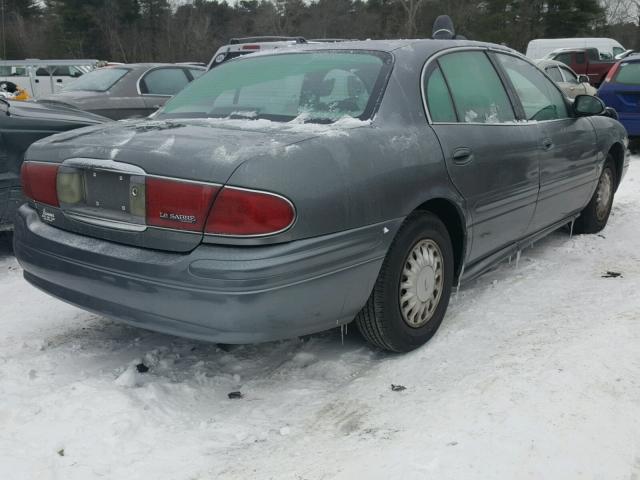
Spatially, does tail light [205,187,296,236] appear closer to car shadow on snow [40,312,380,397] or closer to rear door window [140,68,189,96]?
car shadow on snow [40,312,380,397]

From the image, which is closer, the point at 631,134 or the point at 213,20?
the point at 631,134

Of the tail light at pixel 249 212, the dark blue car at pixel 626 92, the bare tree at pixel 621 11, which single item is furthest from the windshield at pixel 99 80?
the bare tree at pixel 621 11

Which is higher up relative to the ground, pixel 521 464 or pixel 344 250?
pixel 344 250

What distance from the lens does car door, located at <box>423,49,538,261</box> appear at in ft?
10.7

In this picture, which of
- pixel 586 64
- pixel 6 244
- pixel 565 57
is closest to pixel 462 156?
pixel 6 244

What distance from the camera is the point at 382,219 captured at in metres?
2.71

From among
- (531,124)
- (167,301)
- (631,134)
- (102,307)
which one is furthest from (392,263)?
(631,134)

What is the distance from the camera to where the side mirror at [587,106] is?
453 centimetres

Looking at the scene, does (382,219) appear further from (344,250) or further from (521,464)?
(521,464)

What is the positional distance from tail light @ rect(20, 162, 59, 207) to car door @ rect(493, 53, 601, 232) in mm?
2762

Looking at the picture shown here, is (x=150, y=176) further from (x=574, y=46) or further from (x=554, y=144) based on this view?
(x=574, y=46)

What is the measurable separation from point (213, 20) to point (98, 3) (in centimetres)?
1059

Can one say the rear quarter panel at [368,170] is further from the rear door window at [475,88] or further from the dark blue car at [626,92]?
the dark blue car at [626,92]

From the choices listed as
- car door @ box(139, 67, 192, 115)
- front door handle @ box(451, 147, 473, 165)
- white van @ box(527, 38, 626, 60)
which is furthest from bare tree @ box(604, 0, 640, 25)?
front door handle @ box(451, 147, 473, 165)
